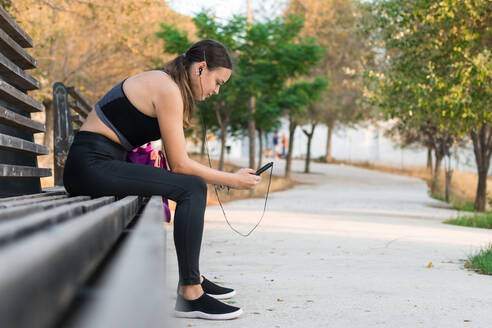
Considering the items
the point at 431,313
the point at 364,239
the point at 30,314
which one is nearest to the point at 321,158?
the point at 364,239

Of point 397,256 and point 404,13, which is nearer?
point 397,256

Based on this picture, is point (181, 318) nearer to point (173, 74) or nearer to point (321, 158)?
point (173, 74)

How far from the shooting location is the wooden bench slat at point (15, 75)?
3379 millimetres

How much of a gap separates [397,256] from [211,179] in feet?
10.3

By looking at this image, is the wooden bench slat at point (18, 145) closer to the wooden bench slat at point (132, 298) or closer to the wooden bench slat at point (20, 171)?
the wooden bench slat at point (20, 171)

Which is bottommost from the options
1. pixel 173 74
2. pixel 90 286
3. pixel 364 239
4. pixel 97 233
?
pixel 364 239

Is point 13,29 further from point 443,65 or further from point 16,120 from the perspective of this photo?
point 443,65

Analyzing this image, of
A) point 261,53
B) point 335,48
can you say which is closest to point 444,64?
point 261,53

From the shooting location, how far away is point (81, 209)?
6.32 feet

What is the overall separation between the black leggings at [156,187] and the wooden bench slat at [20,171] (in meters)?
0.31

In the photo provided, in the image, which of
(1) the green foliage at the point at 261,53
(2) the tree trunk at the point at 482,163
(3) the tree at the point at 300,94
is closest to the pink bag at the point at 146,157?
(2) the tree trunk at the point at 482,163

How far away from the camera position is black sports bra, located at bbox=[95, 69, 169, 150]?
10.6 feet

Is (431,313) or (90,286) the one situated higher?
(90,286)

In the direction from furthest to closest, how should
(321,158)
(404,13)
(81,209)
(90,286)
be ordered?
(321,158) < (404,13) < (81,209) < (90,286)
